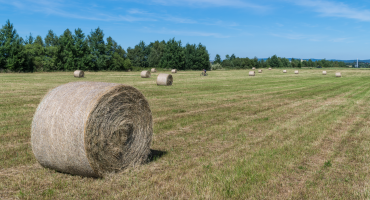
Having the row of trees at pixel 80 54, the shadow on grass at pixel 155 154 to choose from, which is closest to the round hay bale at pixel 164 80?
the shadow on grass at pixel 155 154

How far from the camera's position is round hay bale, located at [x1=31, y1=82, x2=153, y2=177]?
574 centimetres

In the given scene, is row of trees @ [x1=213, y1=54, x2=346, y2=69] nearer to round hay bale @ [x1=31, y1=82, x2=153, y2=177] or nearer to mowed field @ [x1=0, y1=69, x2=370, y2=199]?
mowed field @ [x1=0, y1=69, x2=370, y2=199]

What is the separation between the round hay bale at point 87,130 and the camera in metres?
5.74

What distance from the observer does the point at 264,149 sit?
7.96 meters

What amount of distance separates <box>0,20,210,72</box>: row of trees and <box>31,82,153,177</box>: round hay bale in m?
65.0

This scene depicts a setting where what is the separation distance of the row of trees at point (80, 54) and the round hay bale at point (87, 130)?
213 feet

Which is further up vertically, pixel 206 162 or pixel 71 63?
pixel 71 63

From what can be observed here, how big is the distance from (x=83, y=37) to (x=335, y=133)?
76.1 meters

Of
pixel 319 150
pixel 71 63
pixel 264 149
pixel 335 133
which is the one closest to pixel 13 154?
pixel 264 149

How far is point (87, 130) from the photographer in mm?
5688

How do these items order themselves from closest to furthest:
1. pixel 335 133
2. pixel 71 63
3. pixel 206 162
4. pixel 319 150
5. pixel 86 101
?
pixel 86 101, pixel 206 162, pixel 319 150, pixel 335 133, pixel 71 63

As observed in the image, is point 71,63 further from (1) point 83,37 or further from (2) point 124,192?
(2) point 124,192

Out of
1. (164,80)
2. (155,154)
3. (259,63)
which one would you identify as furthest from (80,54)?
(259,63)

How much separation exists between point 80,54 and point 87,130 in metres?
74.3
